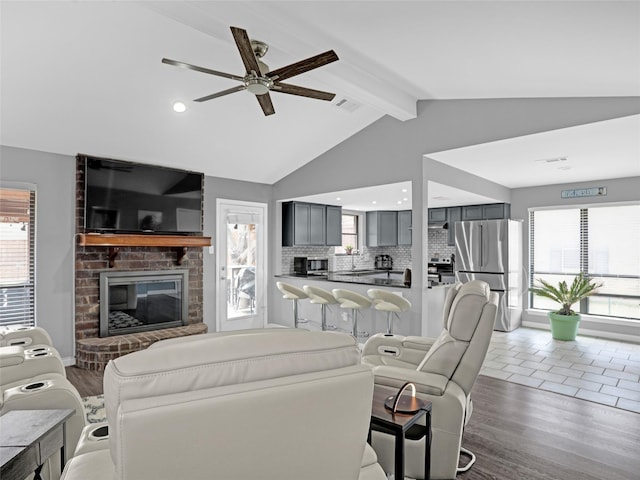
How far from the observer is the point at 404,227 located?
8.52 meters

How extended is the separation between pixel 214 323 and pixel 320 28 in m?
4.47

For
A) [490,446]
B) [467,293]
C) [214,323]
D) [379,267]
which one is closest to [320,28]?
[467,293]

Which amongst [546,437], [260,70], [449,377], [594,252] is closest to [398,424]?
[449,377]

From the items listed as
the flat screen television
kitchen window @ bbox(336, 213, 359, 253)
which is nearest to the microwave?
kitchen window @ bbox(336, 213, 359, 253)

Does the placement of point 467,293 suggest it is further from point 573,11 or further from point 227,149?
point 227,149

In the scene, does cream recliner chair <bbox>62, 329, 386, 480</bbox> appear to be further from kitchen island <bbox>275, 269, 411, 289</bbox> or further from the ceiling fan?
kitchen island <bbox>275, 269, 411, 289</bbox>

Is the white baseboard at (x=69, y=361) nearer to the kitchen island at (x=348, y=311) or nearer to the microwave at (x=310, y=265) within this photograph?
the kitchen island at (x=348, y=311)

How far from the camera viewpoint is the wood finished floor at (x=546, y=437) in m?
2.36

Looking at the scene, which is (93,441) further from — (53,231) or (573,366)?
(573,366)

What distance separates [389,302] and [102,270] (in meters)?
3.52

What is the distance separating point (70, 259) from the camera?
4531 millimetres

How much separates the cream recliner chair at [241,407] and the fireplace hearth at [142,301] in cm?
429

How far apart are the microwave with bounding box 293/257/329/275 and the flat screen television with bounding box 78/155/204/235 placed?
2.11 metres

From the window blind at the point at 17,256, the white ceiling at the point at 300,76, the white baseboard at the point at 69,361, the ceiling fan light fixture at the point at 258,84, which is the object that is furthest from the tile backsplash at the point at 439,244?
the window blind at the point at 17,256
